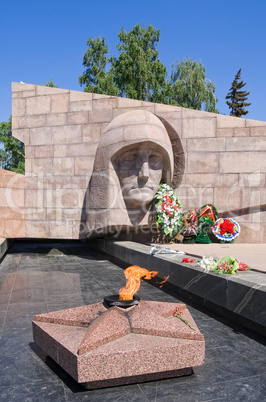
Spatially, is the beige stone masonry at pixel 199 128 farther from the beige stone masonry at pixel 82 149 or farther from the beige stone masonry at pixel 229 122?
the beige stone masonry at pixel 82 149

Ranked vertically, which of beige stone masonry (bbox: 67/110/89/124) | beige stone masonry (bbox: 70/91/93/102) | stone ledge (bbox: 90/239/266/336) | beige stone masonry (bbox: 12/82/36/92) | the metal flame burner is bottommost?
stone ledge (bbox: 90/239/266/336)

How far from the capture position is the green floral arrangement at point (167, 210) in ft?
23.3

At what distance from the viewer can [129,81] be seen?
841 inches

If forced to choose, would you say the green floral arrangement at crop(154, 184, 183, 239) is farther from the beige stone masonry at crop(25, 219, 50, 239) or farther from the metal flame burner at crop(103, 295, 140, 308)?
the metal flame burner at crop(103, 295, 140, 308)

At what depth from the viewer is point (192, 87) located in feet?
78.1

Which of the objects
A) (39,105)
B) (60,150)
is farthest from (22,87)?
(60,150)

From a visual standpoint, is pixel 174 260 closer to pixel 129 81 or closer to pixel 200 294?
pixel 200 294

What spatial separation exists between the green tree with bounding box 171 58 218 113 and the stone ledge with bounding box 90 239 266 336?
794 inches

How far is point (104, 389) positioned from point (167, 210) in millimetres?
5073

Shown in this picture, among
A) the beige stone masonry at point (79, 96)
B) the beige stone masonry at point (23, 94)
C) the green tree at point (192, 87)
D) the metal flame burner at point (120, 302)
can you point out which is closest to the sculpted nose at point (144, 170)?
the beige stone masonry at point (79, 96)

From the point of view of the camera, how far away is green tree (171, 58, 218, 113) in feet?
77.4

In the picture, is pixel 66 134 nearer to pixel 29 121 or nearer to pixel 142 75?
pixel 29 121

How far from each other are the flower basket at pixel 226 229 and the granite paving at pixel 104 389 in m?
2.86

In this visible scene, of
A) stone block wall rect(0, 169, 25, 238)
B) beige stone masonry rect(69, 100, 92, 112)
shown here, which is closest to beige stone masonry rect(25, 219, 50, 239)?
stone block wall rect(0, 169, 25, 238)
